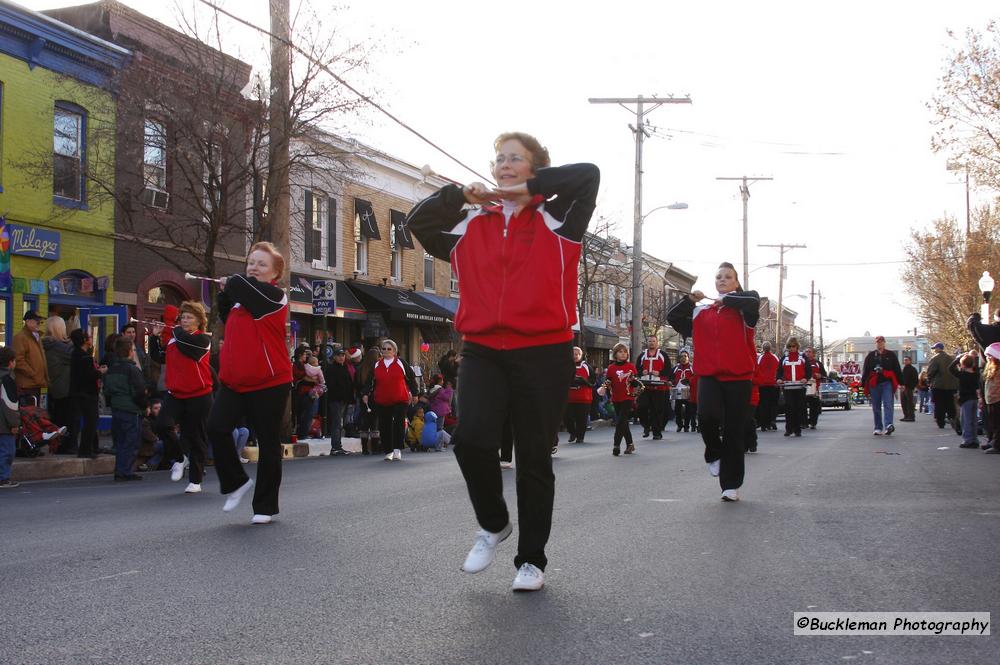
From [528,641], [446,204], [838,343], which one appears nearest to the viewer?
[528,641]

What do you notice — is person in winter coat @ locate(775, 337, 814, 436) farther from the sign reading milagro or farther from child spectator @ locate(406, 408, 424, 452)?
the sign reading milagro

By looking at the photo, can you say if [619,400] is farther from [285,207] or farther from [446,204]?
[446,204]

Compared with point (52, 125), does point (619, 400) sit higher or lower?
lower

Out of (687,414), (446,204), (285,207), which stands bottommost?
(687,414)

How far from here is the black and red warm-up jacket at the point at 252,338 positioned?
6812mm

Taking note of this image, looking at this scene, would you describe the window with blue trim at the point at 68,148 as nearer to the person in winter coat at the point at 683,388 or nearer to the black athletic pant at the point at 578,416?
the black athletic pant at the point at 578,416

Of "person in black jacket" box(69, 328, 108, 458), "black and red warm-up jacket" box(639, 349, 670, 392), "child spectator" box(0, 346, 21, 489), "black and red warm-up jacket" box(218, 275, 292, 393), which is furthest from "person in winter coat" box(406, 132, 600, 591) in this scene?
"black and red warm-up jacket" box(639, 349, 670, 392)

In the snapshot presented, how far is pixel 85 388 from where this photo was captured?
12914mm

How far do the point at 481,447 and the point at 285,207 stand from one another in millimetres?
13492

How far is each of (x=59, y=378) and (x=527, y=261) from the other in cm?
1147

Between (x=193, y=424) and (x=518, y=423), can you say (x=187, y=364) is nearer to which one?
(x=193, y=424)

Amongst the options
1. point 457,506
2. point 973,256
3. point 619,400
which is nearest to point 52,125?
point 619,400

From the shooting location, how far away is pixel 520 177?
4762 mm

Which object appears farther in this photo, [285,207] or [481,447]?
[285,207]
